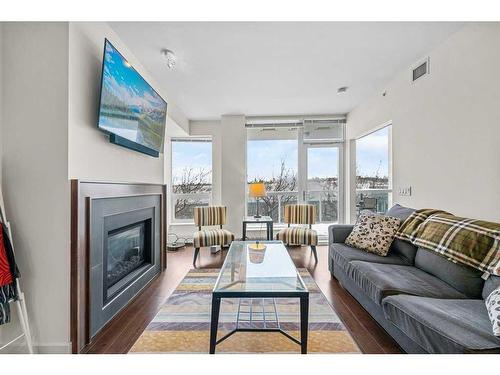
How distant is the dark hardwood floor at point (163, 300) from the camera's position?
1.63 meters

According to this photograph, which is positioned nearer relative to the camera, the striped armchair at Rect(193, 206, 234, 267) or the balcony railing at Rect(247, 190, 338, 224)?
the striped armchair at Rect(193, 206, 234, 267)

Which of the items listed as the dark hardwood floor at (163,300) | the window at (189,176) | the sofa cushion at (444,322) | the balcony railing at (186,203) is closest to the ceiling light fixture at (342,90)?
the dark hardwood floor at (163,300)

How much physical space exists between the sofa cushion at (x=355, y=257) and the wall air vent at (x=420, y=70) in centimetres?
187

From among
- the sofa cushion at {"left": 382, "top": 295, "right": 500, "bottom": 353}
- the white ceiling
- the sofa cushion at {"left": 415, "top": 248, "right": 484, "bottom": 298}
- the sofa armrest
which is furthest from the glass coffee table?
the white ceiling

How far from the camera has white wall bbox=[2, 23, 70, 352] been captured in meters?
1.53

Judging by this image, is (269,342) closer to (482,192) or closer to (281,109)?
(482,192)

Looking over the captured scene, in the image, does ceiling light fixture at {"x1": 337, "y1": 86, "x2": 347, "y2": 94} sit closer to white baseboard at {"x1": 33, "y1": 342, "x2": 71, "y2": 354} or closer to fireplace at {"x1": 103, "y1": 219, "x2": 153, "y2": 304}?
fireplace at {"x1": 103, "y1": 219, "x2": 153, "y2": 304}

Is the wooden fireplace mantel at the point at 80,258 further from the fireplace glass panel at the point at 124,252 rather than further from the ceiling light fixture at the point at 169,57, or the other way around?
the ceiling light fixture at the point at 169,57

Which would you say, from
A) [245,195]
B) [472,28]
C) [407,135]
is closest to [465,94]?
[472,28]

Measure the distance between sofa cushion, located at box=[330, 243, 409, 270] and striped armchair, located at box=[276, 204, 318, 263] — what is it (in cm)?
87

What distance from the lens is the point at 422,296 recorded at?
1.50 metres
